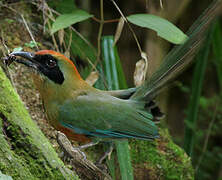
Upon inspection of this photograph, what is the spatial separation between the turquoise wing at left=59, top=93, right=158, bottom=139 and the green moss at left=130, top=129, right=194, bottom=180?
55 centimetres

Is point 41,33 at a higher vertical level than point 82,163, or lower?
higher

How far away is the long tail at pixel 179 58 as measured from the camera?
2.86 meters

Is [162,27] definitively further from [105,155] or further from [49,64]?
[105,155]

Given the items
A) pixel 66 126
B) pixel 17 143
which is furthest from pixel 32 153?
pixel 66 126

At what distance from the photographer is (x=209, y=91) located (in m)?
7.18

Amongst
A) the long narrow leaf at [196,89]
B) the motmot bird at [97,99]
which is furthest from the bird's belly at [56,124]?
the long narrow leaf at [196,89]

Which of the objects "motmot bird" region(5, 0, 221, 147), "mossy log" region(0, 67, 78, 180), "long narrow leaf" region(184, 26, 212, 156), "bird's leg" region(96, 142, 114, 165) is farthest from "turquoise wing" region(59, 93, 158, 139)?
"long narrow leaf" region(184, 26, 212, 156)

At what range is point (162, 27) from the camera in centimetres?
325

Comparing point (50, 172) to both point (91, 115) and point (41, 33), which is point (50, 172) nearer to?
point (91, 115)

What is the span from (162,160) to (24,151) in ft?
5.87

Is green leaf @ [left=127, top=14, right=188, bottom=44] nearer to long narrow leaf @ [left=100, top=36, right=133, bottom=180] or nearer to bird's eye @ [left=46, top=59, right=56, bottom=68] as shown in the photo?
long narrow leaf @ [left=100, top=36, right=133, bottom=180]

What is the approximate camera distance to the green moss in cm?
356

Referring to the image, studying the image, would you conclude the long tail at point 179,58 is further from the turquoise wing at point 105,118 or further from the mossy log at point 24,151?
the mossy log at point 24,151

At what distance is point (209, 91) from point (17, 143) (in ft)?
18.2
